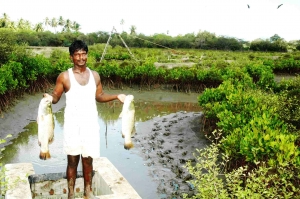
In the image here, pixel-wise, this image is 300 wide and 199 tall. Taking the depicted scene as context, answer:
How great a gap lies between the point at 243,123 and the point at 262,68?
14464 mm

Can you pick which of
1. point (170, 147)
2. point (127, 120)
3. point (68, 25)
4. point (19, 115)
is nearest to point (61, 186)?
point (127, 120)

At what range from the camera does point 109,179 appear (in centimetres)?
608

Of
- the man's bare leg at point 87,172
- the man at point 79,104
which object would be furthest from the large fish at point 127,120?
the man's bare leg at point 87,172

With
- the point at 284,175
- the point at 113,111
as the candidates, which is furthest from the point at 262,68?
the point at 284,175

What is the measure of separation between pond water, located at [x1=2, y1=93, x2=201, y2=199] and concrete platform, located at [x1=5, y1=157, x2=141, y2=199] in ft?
5.32

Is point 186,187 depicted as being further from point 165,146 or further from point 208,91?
point 208,91

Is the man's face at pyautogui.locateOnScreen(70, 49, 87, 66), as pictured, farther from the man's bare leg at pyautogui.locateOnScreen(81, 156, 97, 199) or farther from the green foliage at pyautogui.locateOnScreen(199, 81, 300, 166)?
the green foliage at pyautogui.locateOnScreen(199, 81, 300, 166)

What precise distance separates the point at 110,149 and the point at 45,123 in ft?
22.8

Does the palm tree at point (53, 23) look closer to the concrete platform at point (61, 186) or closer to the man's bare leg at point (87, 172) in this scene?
the concrete platform at point (61, 186)

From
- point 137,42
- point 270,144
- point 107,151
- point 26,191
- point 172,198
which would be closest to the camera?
point 26,191

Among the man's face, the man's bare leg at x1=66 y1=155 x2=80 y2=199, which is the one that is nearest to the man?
the man's face

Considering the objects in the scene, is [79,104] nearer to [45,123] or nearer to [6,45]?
[45,123]

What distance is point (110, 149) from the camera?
36.3 ft

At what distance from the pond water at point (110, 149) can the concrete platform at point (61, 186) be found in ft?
5.32
